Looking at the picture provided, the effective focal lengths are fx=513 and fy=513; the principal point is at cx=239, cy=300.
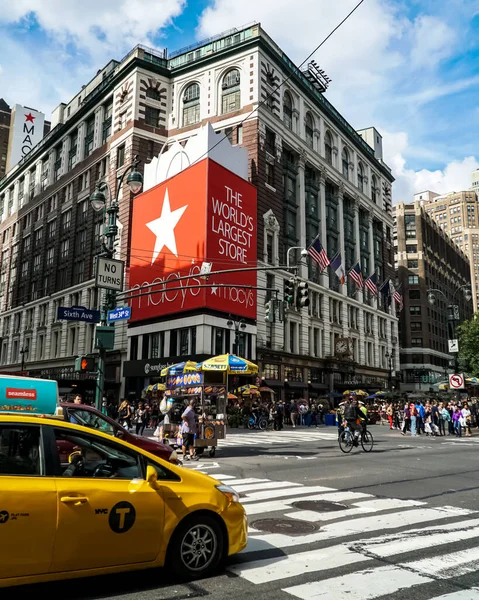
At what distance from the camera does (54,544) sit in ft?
14.1

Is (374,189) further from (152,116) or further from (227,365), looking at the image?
(227,365)

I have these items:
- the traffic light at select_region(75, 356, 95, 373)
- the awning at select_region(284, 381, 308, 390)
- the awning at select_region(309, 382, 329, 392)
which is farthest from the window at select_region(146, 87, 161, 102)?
the traffic light at select_region(75, 356, 95, 373)

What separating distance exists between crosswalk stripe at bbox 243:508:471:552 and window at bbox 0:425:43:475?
287cm

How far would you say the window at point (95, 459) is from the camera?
190 inches

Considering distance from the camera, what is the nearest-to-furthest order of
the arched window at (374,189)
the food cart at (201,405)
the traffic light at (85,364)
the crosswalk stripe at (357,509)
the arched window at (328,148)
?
the crosswalk stripe at (357,509) → the traffic light at (85,364) → the food cart at (201,405) → the arched window at (328,148) → the arched window at (374,189)

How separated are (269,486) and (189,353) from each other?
2812cm

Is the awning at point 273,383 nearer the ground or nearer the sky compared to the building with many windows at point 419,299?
nearer the ground

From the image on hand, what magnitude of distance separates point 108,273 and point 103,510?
12.5 meters

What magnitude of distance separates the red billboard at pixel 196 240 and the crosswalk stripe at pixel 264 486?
88.2ft

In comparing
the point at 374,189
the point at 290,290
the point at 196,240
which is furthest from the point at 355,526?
the point at 374,189

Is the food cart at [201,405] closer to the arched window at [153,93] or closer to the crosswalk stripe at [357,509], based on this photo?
the crosswalk stripe at [357,509]

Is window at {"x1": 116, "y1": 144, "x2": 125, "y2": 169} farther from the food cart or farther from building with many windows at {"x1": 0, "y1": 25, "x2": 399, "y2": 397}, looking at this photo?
the food cart

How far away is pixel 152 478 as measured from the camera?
4875 millimetres

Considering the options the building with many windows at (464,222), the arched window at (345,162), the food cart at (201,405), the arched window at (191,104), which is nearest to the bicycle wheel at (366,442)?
the food cart at (201,405)
